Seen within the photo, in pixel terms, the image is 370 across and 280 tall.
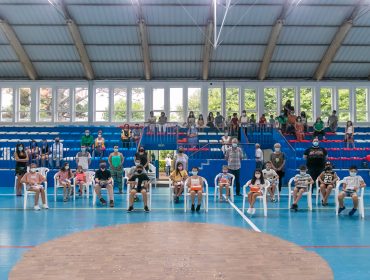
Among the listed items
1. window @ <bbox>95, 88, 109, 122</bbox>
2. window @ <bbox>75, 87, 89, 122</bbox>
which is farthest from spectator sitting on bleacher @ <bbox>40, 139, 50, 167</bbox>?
window @ <bbox>95, 88, 109, 122</bbox>

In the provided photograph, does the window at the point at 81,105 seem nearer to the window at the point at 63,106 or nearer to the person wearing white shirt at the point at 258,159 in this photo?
the window at the point at 63,106

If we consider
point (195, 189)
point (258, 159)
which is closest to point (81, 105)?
point (258, 159)

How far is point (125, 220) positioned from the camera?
962 cm

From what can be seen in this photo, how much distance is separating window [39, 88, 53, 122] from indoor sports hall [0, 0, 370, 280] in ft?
0.29

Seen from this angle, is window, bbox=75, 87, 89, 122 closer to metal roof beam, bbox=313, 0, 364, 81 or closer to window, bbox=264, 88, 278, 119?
window, bbox=264, 88, 278, 119

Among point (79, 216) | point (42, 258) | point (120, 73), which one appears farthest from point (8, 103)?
point (42, 258)

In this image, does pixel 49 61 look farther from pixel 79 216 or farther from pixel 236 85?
pixel 79 216

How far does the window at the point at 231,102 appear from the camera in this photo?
2544 cm

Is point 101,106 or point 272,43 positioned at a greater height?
point 272,43

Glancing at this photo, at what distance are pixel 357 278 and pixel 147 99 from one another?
20802 millimetres

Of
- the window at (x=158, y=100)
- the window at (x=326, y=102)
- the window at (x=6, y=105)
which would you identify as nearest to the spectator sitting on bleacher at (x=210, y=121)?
the window at (x=158, y=100)

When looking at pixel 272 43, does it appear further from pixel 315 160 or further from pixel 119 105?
pixel 315 160

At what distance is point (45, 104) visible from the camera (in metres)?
25.7

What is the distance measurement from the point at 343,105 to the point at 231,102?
22.7ft
